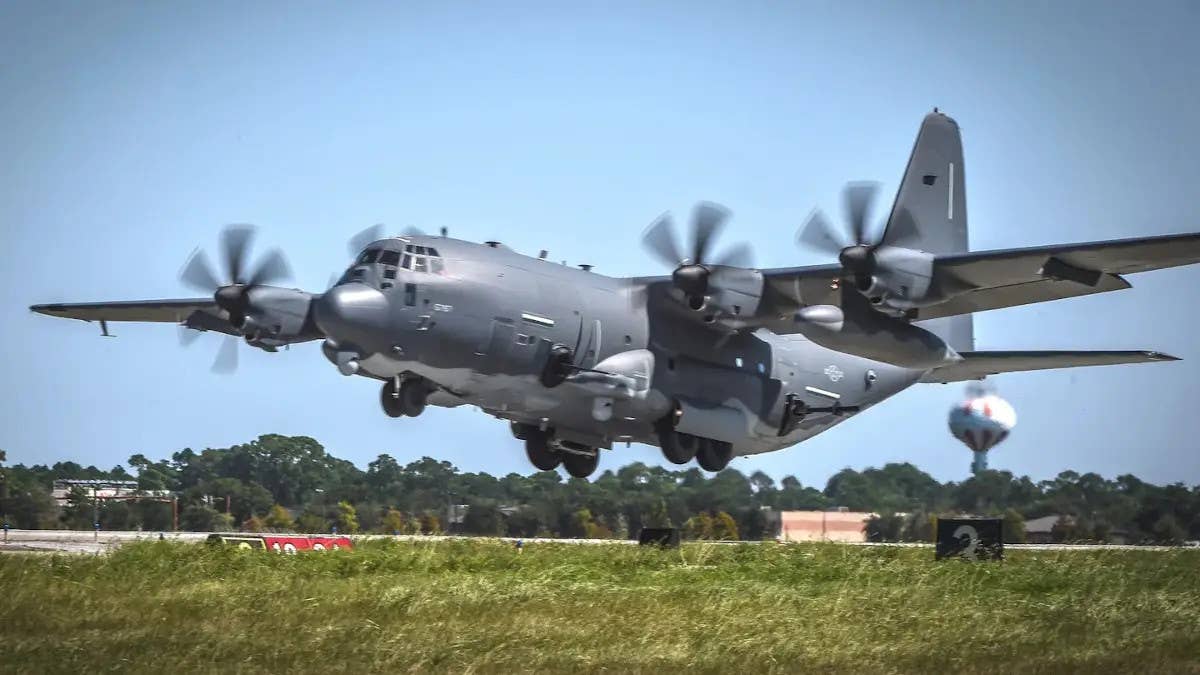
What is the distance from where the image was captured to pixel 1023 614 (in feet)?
55.1

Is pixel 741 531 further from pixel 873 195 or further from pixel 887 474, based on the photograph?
pixel 873 195

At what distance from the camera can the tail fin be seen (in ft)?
96.7

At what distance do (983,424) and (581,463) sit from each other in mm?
22085

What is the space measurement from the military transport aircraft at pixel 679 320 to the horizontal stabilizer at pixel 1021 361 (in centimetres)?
5

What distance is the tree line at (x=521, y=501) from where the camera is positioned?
33969mm

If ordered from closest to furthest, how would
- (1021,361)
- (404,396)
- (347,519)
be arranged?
(404,396) < (1021,361) < (347,519)

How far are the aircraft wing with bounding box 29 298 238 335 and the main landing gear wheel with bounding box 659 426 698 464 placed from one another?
9.98 meters

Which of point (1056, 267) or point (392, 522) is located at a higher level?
point (1056, 267)

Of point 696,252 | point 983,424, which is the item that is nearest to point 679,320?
point 696,252

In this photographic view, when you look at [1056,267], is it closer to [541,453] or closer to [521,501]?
[541,453]

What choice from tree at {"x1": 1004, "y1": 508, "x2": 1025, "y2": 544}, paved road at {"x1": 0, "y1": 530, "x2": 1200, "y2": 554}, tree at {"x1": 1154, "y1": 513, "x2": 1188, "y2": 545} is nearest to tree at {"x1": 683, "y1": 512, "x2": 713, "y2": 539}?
paved road at {"x1": 0, "y1": 530, "x2": 1200, "y2": 554}

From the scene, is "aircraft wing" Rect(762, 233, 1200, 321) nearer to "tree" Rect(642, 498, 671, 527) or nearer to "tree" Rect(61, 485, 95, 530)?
"tree" Rect(642, 498, 671, 527)

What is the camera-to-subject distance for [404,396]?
1026 inches

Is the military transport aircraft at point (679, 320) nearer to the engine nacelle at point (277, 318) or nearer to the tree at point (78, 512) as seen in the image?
the engine nacelle at point (277, 318)
